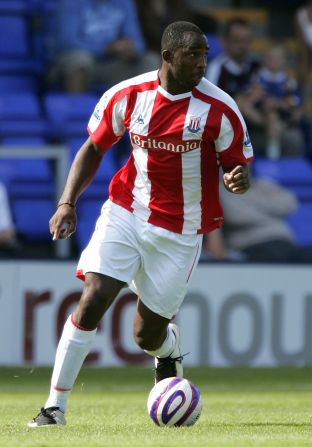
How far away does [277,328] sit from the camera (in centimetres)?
1223

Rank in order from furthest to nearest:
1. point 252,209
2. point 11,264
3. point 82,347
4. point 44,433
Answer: point 252,209 → point 11,264 → point 82,347 → point 44,433

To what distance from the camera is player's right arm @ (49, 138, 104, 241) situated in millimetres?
6750

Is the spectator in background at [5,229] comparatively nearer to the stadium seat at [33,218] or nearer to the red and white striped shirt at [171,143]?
the stadium seat at [33,218]

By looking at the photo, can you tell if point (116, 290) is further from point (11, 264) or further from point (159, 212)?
point (11, 264)

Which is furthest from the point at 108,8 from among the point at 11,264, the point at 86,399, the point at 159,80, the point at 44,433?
the point at 44,433

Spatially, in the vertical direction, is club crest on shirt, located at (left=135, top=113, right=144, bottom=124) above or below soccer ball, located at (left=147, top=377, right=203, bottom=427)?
above

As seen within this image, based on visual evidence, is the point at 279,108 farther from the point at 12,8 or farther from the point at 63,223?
the point at 63,223

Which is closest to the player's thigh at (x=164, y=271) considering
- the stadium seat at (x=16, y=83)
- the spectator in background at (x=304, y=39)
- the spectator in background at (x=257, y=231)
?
the spectator in background at (x=257, y=231)

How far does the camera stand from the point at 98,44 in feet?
49.2

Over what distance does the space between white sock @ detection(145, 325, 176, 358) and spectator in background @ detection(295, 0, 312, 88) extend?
941 centimetres

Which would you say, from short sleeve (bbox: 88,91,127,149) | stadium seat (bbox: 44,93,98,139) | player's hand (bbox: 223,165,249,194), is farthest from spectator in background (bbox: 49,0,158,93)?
player's hand (bbox: 223,165,249,194)

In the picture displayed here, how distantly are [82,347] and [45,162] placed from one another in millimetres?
6202

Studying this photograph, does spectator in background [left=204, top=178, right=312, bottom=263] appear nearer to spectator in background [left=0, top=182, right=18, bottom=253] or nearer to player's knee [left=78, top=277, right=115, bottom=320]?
spectator in background [left=0, top=182, right=18, bottom=253]

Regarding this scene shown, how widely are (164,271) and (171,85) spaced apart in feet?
3.41
